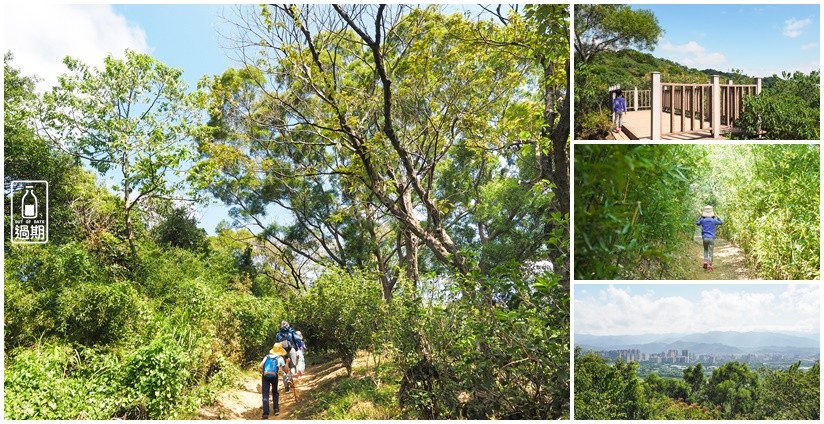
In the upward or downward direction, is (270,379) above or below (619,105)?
below

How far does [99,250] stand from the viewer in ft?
21.4

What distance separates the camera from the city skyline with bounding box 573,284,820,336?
10.5 ft

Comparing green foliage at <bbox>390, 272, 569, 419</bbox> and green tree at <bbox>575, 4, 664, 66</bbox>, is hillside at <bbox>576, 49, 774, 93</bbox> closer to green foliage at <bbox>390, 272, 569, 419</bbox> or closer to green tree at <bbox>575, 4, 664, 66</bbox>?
green tree at <bbox>575, 4, 664, 66</bbox>

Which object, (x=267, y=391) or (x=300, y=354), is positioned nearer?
(x=267, y=391)

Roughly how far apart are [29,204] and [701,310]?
498 centimetres

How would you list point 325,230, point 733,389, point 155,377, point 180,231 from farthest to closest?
point 325,230 → point 180,231 → point 155,377 → point 733,389

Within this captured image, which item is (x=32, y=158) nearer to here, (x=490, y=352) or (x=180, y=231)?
(x=180, y=231)

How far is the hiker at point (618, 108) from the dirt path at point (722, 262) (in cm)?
68

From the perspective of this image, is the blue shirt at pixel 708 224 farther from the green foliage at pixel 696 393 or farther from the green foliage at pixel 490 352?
the green foliage at pixel 696 393

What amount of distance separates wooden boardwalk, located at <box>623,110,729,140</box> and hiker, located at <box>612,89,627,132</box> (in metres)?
0.03

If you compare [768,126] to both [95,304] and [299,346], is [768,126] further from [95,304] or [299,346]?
[95,304]

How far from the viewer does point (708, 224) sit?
108 inches

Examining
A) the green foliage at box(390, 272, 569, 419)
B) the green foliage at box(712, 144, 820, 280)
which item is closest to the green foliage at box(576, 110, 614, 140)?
the green foliage at box(712, 144, 820, 280)

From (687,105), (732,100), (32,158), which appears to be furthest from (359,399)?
(32,158)
